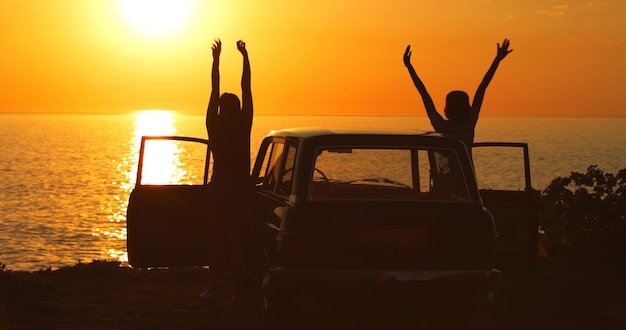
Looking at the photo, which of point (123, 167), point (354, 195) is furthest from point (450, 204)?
point (123, 167)

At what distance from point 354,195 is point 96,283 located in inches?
171

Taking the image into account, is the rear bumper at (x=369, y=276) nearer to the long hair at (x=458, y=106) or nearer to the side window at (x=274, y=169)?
the side window at (x=274, y=169)

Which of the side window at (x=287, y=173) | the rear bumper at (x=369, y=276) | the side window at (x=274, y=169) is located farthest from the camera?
the side window at (x=274, y=169)

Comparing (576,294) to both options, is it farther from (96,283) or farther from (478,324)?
(96,283)

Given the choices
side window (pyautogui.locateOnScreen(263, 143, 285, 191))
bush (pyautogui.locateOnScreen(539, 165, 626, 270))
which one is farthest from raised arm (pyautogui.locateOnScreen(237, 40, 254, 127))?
bush (pyautogui.locateOnScreen(539, 165, 626, 270))

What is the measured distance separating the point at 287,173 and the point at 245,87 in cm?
155

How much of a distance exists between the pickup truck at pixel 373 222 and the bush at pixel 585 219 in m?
4.65

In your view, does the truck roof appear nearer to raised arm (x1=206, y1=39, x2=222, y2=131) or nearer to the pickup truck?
the pickup truck

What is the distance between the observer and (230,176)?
420 inches

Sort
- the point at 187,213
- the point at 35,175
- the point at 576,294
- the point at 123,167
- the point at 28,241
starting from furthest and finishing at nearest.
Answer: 1. the point at 123,167
2. the point at 35,175
3. the point at 28,241
4. the point at 576,294
5. the point at 187,213

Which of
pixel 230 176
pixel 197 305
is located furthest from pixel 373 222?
pixel 197 305

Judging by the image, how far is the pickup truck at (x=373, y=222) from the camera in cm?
866

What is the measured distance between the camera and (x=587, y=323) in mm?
10477

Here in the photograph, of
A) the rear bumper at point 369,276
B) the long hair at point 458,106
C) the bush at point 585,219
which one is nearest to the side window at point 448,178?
the rear bumper at point 369,276
